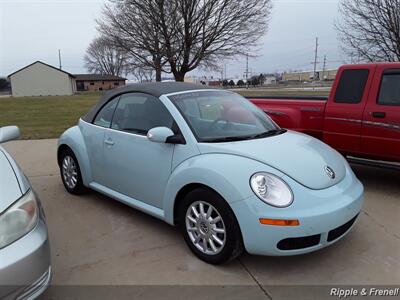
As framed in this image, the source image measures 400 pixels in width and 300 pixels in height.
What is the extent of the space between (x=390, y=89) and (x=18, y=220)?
4.76 metres

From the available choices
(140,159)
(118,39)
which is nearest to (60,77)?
(118,39)

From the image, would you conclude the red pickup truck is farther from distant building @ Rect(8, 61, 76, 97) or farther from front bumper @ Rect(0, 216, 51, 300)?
distant building @ Rect(8, 61, 76, 97)

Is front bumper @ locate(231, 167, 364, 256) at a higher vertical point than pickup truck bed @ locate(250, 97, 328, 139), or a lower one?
lower

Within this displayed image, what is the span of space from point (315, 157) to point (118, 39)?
2433cm

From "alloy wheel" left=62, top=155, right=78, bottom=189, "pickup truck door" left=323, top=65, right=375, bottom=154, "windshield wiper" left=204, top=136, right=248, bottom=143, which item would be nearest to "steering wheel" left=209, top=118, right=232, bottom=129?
"windshield wiper" left=204, top=136, right=248, bottom=143

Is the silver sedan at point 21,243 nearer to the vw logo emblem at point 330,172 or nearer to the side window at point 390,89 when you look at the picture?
the vw logo emblem at point 330,172

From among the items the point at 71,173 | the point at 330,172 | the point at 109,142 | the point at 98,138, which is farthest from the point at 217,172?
the point at 71,173

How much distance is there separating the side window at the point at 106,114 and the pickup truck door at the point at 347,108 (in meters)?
3.15

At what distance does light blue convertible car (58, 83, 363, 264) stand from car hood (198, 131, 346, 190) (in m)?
0.01

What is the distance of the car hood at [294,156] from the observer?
3004 millimetres

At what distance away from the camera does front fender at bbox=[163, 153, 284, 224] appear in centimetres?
286

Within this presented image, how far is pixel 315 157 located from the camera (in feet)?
10.9

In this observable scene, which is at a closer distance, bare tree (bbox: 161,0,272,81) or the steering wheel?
the steering wheel

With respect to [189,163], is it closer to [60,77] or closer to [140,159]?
[140,159]
